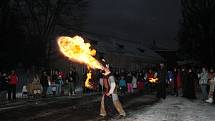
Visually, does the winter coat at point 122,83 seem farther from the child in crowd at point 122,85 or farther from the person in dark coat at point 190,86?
the person in dark coat at point 190,86

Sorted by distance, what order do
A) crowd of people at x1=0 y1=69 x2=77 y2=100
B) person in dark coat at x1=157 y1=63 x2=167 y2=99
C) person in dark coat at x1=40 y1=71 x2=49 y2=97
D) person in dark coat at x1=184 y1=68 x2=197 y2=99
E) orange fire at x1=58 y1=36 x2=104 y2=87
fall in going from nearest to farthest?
1. orange fire at x1=58 y1=36 x2=104 y2=87
2. crowd of people at x1=0 y1=69 x2=77 y2=100
3. person in dark coat at x1=157 y1=63 x2=167 y2=99
4. person in dark coat at x1=184 y1=68 x2=197 y2=99
5. person in dark coat at x1=40 y1=71 x2=49 y2=97

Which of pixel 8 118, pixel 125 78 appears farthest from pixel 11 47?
pixel 8 118

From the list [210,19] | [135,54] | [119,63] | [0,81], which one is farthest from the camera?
[135,54]

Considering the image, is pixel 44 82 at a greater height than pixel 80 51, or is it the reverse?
pixel 80 51

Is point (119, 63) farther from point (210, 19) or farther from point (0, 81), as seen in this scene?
point (0, 81)

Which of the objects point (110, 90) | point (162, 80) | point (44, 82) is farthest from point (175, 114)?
point (44, 82)

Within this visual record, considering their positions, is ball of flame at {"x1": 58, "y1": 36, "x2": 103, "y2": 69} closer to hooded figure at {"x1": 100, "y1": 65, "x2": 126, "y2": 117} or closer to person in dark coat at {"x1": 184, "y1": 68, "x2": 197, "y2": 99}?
hooded figure at {"x1": 100, "y1": 65, "x2": 126, "y2": 117}

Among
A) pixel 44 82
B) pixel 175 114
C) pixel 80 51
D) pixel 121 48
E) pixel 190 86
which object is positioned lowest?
pixel 175 114

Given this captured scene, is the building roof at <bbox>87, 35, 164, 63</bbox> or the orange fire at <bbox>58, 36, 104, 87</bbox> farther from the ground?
the building roof at <bbox>87, 35, 164, 63</bbox>

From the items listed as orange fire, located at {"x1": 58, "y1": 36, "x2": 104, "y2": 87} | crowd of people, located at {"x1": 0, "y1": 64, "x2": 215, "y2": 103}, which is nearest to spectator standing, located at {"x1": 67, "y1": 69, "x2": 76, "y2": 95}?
crowd of people, located at {"x1": 0, "y1": 64, "x2": 215, "y2": 103}

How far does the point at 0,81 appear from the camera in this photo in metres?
27.8

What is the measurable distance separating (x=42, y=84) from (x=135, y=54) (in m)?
50.5

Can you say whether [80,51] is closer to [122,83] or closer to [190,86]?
[190,86]

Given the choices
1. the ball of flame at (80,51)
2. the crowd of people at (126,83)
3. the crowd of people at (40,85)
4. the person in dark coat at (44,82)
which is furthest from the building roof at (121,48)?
the ball of flame at (80,51)
